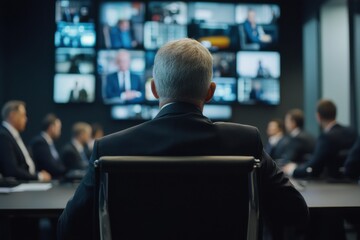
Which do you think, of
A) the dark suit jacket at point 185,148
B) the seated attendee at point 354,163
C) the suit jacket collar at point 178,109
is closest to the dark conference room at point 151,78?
the seated attendee at point 354,163

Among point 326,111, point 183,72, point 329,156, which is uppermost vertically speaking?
point 183,72

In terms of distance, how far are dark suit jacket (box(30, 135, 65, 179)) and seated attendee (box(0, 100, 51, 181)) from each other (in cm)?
54

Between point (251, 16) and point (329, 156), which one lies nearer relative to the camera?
point (329, 156)

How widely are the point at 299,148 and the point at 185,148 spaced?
4749mm

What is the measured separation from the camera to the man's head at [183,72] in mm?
1360

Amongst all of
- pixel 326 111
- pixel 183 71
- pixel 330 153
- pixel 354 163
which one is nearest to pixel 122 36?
pixel 326 111

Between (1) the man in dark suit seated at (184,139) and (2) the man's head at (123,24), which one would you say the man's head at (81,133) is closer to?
(2) the man's head at (123,24)

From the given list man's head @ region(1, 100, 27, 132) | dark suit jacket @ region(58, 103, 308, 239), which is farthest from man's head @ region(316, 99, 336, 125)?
dark suit jacket @ region(58, 103, 308, 239)

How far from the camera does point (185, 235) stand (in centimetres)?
117

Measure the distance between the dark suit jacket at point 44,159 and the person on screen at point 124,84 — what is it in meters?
1.89

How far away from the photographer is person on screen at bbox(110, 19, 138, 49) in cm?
684

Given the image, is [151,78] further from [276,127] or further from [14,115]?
[276,127]

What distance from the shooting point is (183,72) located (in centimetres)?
136

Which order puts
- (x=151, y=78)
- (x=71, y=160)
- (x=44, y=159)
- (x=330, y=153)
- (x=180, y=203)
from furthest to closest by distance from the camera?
(x=71, y=160), (x=151, y=78), (x=44, y=159), (x=330, y=153), (x=180, y=203)
